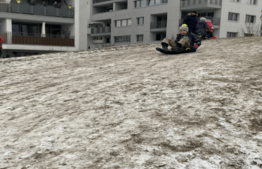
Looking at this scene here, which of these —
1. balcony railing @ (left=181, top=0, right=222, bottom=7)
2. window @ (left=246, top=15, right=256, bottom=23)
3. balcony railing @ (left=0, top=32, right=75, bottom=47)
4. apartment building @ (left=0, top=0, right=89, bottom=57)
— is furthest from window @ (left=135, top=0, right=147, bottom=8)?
balcony railing @ (left=0, top=32, right=75, bottom=47)

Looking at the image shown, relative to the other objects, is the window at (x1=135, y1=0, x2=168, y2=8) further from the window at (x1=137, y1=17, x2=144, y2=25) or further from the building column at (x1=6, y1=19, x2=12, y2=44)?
the building column at (x1=6, y1=19, x2=12, y2=44)

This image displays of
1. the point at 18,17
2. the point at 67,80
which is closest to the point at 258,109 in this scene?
the point at 67,80

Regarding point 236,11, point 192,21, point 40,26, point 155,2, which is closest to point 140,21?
point 155,2

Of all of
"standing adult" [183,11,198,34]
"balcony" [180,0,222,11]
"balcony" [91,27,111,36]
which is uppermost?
"balcony" [180,0,222,11]

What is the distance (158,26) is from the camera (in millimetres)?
38062

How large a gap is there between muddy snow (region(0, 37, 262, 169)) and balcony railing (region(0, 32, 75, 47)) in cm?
1973

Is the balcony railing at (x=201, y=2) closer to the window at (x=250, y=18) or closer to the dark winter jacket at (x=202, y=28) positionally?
the window at (x=250, y=18)

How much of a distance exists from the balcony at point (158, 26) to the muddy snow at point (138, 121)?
32938 mm

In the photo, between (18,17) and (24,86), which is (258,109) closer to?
(24,86)

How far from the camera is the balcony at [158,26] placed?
123 ft

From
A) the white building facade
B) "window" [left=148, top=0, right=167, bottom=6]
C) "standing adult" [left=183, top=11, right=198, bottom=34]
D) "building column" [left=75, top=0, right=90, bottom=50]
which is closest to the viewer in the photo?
"standing adult" [left=183, top=11, right=198, bottom=34]

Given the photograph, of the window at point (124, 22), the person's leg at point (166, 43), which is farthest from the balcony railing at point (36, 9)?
the person's leg at point (166, 43)

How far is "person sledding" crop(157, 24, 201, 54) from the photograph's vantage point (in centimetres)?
811

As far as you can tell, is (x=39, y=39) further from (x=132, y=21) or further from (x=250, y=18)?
(x=250, y=18)
